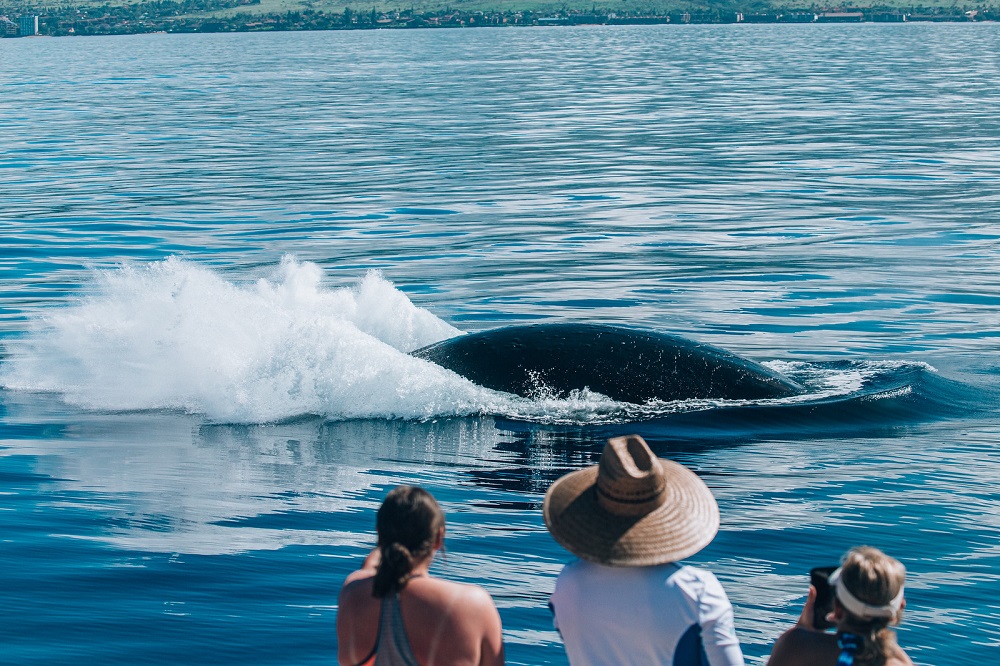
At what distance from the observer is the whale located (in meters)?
11.9

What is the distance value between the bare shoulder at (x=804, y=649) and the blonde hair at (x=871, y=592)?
0.20m

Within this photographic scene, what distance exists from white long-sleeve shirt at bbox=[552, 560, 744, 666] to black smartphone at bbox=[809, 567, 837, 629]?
0.29 m

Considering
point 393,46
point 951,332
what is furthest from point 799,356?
point 393,46

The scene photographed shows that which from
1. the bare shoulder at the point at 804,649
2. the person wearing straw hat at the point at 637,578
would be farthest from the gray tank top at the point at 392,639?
the bare shoulder at the point at 804,649

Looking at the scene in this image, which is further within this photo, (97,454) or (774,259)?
(774,259)

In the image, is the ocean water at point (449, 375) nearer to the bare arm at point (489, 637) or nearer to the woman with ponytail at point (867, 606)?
the bare arm at point (489, 637)

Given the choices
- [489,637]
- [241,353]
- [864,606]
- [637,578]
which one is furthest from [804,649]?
[241,353]

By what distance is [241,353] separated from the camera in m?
13.4

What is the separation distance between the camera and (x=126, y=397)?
13211 millimetres

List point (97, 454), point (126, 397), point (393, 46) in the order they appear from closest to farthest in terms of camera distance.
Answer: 1. point (97, 454)
2. point (126, 397)
3. point (393, 46)

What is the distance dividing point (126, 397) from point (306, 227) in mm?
13209

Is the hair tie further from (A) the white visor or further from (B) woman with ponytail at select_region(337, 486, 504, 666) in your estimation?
(B) woman with ponytail at select_region(337, 486, 504, 666)

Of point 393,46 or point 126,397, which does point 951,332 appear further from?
point 393,46

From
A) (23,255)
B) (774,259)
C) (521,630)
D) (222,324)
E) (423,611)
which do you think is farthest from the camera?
(23,255)
